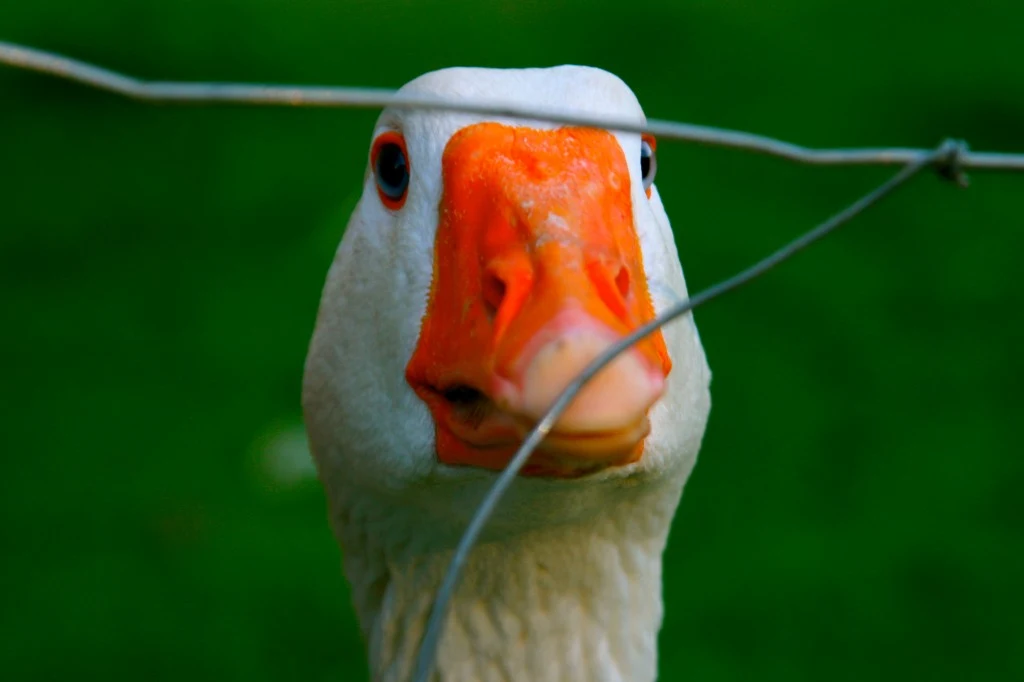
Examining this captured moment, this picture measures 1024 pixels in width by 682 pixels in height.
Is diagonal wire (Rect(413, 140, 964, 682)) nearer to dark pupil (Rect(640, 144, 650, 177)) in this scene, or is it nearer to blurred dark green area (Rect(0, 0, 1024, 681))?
dark pupil (Rect(640, 144, 650, 177))

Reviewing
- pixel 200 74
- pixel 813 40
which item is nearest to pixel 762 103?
pixel 813 40

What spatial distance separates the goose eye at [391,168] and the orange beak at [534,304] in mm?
148

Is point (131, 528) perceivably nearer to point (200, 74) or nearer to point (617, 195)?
point (200, 74)

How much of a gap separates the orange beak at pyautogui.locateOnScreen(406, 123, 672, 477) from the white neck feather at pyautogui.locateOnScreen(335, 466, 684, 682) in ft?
1.24

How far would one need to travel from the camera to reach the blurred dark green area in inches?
159

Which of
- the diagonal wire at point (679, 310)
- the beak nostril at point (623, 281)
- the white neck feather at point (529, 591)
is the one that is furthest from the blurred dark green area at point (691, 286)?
the diagonal wire at point (679, 310)

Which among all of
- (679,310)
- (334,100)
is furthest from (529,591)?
(334,100)

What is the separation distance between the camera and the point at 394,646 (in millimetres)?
2162

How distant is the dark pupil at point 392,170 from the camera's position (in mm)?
1812

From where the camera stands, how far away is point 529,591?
200cm

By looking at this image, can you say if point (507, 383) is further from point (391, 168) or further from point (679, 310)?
point (391, 168)

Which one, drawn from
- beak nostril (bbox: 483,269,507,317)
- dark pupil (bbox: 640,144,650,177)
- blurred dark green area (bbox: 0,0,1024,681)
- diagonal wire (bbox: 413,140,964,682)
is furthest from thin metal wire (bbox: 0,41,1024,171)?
blurred dark green area (bbox: 0,0,1024,681)

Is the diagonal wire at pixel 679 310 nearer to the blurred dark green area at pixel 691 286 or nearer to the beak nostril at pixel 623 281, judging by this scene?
the beak nostril at pixel 623 281

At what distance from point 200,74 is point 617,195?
426 cm
